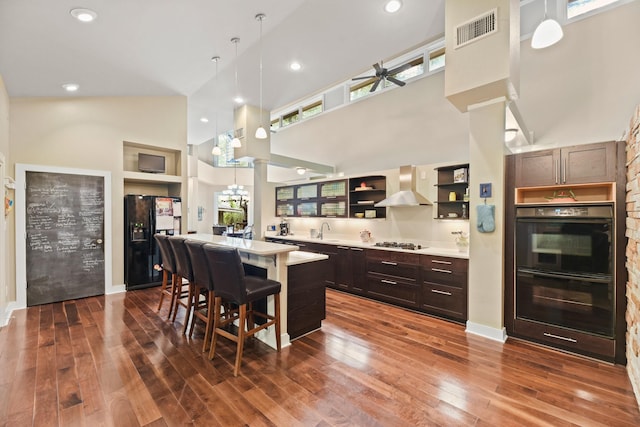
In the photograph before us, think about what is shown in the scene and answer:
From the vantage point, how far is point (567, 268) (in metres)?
A: 2.82

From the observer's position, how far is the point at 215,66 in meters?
4.39

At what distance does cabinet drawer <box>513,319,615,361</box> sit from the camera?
262 centimetres

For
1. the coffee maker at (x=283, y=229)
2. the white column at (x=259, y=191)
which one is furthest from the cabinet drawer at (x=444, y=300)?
the white column at (x=259, y=191)

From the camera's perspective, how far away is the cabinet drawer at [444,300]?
3.50 meters

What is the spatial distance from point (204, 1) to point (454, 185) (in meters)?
3.91

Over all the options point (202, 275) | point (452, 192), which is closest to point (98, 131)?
point (202, 275)

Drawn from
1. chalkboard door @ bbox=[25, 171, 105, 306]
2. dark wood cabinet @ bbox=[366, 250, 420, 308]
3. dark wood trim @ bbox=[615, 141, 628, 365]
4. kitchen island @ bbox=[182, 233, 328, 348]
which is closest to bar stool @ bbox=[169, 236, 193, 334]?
kitchen island @ bbox=[182, 233, 328, 348]

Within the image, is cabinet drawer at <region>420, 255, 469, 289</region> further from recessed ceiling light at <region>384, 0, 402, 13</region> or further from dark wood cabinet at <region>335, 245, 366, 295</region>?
recessed ceiling light at <region>384, 0, 402, 13</region>

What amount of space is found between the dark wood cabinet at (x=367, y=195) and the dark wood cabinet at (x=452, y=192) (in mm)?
1036

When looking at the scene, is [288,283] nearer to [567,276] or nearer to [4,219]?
[567,276]

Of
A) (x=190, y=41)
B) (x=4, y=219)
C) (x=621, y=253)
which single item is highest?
(x=190, y=41)

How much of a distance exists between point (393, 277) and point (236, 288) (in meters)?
2.51

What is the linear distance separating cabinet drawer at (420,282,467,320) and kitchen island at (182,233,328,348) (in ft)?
4.87

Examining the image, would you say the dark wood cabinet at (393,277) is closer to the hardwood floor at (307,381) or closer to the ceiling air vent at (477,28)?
the hardwood floor at (307,381)
